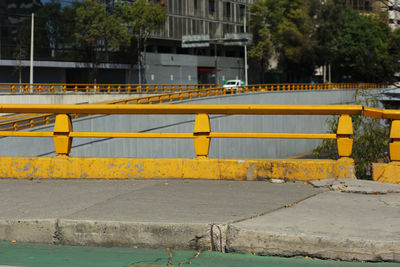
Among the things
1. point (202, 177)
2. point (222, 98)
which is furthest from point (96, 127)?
point (202, 177)

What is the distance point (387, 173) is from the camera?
28.7 feet

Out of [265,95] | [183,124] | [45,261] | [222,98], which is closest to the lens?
[45,261]

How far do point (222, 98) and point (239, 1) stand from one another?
42.2 metres

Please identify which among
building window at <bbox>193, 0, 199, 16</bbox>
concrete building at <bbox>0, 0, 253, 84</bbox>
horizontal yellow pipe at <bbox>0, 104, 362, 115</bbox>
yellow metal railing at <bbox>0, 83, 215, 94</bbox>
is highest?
building window at <bbox>193, 0, 199, 16</bbox>

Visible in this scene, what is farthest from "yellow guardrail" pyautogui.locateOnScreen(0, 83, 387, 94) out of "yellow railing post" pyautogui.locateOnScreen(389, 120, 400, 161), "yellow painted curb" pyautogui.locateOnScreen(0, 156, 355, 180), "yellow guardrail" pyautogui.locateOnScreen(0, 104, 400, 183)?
"yellow railing post" pyautogui.locateOnScreen(389, 120, 400, 161)

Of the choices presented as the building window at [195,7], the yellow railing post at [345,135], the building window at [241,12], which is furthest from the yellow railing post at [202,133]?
the building window at [241,12]

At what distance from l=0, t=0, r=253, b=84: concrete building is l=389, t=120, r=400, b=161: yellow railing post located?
58773 mm

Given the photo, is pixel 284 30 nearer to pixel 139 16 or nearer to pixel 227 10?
pixel 227 10

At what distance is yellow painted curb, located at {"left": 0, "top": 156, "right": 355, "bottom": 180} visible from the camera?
8.87m

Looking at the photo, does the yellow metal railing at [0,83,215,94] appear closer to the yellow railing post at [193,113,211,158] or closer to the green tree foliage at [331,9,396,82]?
the green tree foliage at [331,9,396,82]

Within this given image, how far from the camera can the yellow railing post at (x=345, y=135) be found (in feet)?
28.5

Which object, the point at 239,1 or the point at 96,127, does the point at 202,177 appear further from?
the point at 239,1

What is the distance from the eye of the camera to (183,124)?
4378 cm

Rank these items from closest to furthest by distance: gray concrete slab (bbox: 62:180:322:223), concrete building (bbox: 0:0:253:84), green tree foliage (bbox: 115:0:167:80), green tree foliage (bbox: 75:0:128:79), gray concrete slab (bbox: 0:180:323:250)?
gray concrete slab (bbox: 0:180:323:250) < gray concrete slab (bbox: 62:180:322:223) < green tree foliage (bbox: 75:0:128:79) < green tree foliage (bbox: 115:0:167:80) < concrete building (bbox: 0:0:253:84)
